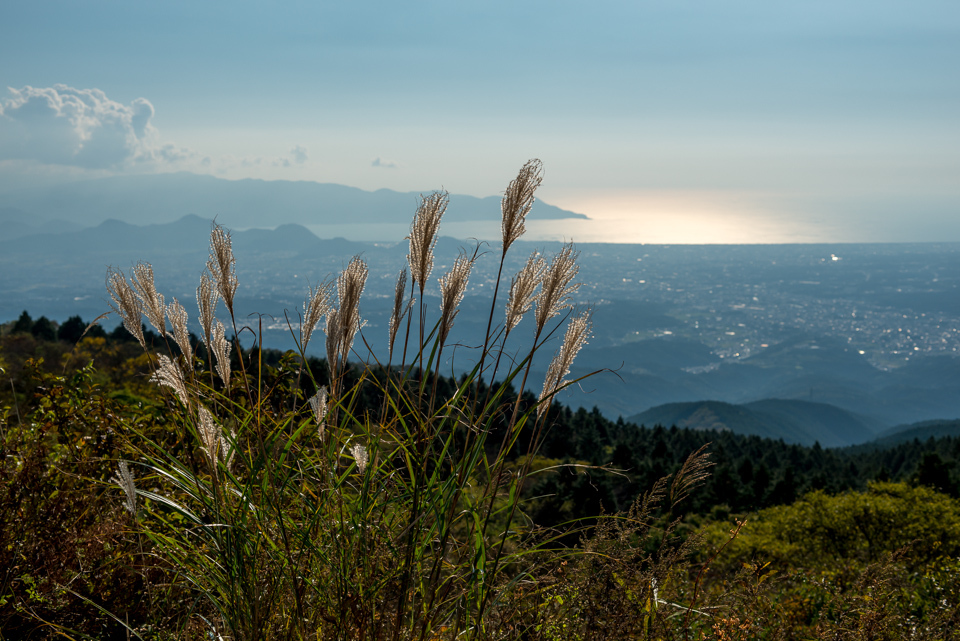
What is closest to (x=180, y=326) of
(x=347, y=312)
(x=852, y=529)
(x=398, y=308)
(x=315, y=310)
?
(x=315, y=310)

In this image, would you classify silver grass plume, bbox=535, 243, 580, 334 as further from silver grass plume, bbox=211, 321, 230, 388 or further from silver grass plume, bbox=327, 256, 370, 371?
silver grass plume, bbox=211, 321, 230, 388

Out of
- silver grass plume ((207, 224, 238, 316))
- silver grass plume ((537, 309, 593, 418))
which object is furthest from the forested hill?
silver grass plume ((537, 309, 593, 418))

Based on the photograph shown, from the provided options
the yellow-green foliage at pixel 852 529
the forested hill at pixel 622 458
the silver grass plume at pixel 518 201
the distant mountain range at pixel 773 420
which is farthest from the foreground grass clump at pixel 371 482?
the distant mountain range at pixel 773 420

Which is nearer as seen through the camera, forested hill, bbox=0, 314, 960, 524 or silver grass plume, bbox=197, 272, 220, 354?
silver grass plume, bbox=197, 272, 220, 354

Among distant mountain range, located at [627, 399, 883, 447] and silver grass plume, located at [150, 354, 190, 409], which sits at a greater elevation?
silver grass plume, located at [150, 354, 190, 409]

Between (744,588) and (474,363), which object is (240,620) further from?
(744,588)

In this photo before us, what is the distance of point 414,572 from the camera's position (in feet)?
5.45

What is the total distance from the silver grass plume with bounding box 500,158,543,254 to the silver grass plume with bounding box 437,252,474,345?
14 cm

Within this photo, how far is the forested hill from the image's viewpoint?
39.9 ft

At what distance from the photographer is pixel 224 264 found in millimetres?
1658

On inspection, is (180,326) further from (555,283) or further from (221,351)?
(555,283)

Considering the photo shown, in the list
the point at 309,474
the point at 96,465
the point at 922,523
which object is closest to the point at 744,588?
the point at 309,474

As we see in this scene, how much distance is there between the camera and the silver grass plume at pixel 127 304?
5.70 feet

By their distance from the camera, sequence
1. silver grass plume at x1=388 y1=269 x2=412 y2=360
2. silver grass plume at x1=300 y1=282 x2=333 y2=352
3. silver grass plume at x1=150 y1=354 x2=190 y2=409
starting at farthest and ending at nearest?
silver grass plume at x1=300 y1=282 x2=333 y2=352, silver grass plume at x1=388 y1=269 x2=412 y2=360, silver grass plume at x1=150 y1=354 x2=190 y2=409
